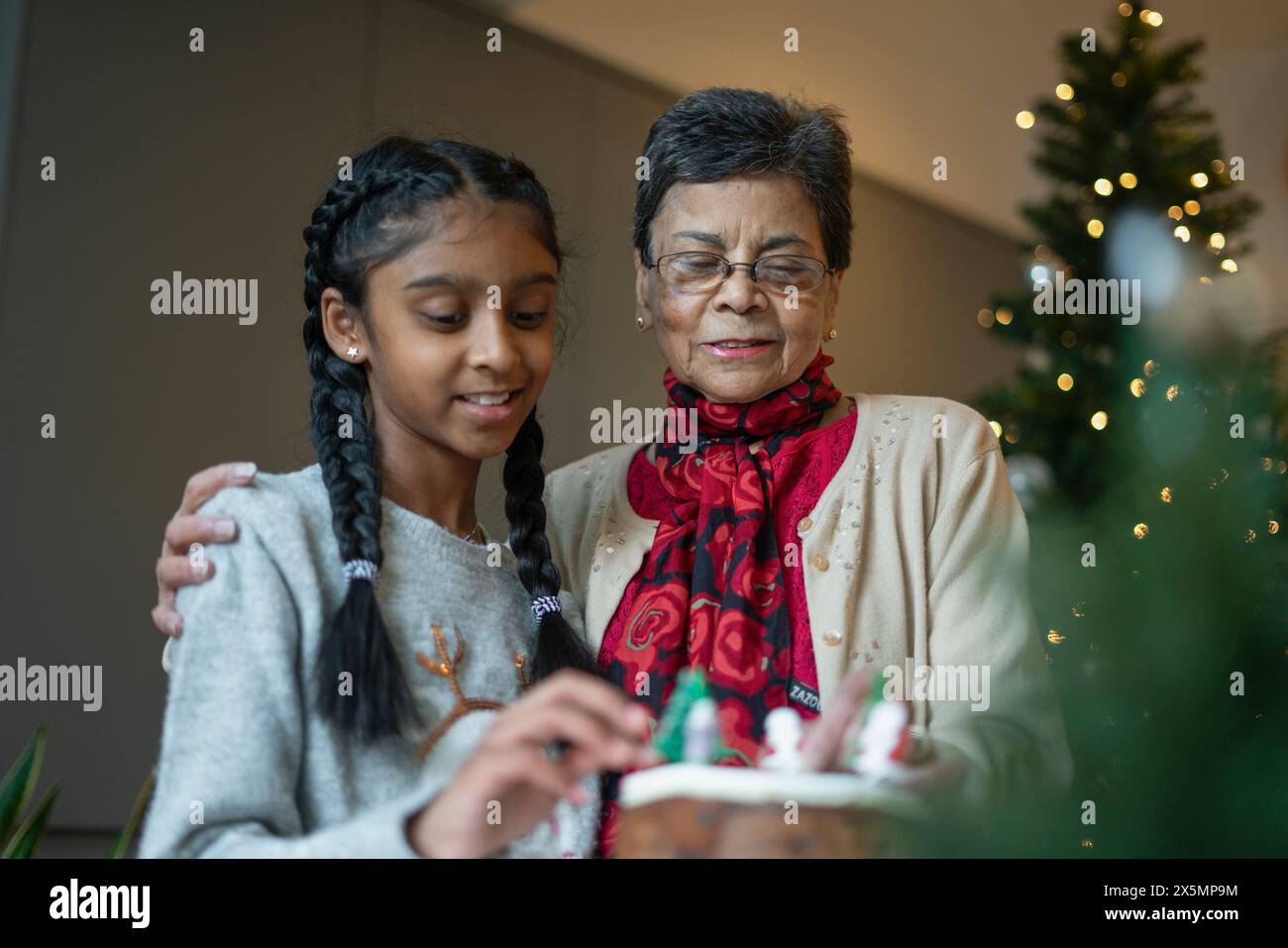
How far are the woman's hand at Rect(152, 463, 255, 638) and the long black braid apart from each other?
0.08 meters

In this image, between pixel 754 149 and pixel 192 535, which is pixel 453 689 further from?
pixel 754 149

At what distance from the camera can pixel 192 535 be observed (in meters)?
1.01

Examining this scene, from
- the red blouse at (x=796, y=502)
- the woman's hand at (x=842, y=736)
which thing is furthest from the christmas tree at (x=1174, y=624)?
the red blouse at (x=796, y=502)

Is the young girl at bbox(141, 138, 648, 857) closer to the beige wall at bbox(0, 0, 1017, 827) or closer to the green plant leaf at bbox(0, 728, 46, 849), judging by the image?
the green plant leaf at bbox(0, 728, 46, 849)

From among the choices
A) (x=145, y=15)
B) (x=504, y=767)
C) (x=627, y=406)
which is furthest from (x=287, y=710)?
(x=627, y=406)

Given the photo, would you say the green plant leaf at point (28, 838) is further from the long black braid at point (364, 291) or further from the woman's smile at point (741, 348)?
the woman's smile at point (741, 348)

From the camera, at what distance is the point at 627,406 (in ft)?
9.61

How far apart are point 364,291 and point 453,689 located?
36cm

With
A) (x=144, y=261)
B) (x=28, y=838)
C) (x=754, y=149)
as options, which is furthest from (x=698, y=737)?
(x=144, y=261)

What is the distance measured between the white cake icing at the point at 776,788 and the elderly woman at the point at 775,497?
1.06ft

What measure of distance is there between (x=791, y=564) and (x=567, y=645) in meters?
0.27

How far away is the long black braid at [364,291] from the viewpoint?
1037 mm

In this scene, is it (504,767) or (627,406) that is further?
(627,406)
